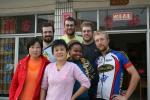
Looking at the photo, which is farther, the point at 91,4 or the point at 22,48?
the point at 22,48

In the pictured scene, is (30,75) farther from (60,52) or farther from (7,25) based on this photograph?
(7,25)

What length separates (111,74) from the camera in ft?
12.8

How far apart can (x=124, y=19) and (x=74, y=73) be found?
5085 mm

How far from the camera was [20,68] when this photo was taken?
4023 mm

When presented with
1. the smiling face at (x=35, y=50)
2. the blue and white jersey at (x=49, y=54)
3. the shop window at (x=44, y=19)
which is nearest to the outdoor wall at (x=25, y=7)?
the shop window at (x=44, y=19)

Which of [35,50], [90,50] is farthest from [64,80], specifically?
[90,50]

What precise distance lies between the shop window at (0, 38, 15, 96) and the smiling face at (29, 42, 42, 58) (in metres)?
6.06

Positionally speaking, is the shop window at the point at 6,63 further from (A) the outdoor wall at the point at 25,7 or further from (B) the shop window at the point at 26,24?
(A) the outdoor wall at the point at 25,7

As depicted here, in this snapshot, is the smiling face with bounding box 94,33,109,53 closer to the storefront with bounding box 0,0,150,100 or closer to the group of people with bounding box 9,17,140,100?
the group of people with bounding box 9,17,140,100

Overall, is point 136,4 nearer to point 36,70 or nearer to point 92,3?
point 92,3

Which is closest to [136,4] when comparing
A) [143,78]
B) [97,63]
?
[143,78]

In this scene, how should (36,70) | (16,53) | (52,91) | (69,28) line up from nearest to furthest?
(52,91) < (36,70) < (69,28) < (16,53)

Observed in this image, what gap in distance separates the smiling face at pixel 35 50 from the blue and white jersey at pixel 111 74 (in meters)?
0.79

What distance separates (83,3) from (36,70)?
499 cm
